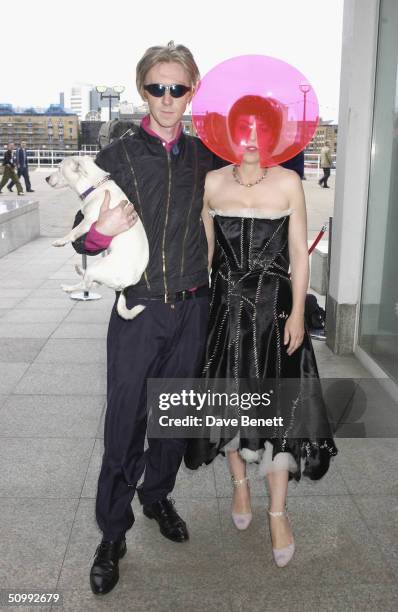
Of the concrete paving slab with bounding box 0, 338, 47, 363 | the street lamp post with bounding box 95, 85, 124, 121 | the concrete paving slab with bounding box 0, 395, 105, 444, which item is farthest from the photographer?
the street lamp post with bounding box 95, 85, 124, 121

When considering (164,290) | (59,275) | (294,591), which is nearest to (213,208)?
(164,290)

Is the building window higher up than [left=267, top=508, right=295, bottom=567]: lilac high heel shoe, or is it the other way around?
the building window

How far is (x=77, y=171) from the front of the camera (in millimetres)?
2307

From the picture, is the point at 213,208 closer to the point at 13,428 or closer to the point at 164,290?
the point at 164,290

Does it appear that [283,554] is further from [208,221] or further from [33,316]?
[33,316]

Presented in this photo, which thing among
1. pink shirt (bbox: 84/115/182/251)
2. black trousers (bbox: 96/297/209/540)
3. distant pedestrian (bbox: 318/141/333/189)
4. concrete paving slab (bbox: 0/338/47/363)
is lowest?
concrete paving slab (bbox: 0/338/47/363)

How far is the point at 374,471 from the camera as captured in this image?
343 centimetres

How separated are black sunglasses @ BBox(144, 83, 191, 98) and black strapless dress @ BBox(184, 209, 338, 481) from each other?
488 millimetres

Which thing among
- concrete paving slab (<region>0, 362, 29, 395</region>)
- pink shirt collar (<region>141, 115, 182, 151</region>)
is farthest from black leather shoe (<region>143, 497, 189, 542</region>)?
concrete paving slab (<region>0, 362, 29, 395</region>)

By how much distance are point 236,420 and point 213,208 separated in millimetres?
924

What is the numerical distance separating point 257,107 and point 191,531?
1.92 meters

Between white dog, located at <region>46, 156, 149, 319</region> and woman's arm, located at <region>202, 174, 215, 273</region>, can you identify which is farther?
woman's arm, located at <region>202, 174, 215, 273</region>

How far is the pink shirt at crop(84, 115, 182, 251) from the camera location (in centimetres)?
229

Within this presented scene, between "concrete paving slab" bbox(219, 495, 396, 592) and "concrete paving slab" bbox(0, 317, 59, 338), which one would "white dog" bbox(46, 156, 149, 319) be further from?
"concrete paving slab" bbox(0, 317, 59, 338)
